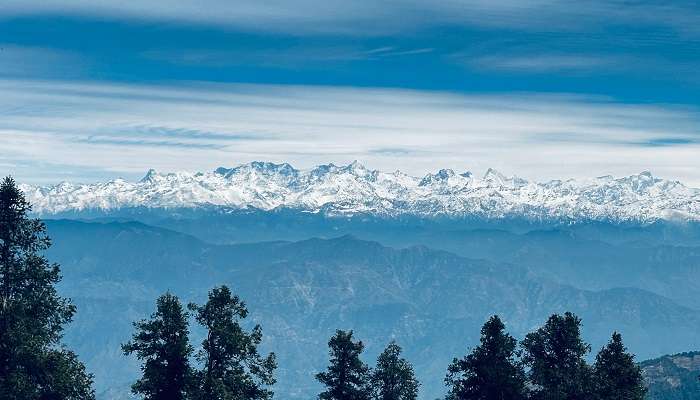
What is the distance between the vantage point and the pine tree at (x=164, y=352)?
55.2 metres

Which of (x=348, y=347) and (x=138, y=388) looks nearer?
(x=138, y=388)

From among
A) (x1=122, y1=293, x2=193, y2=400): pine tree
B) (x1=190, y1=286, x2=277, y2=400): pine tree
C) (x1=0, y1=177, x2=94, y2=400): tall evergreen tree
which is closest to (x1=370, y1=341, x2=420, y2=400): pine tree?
(x1=190, y1=286, x2=277, y2=400): pine tree

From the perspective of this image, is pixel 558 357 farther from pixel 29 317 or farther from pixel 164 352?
pixel 29 317

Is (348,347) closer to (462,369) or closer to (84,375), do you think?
(462,369)

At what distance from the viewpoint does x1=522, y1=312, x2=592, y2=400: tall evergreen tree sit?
61188 mm

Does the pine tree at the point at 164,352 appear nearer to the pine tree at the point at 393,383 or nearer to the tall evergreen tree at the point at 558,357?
the pine tree at the point at 393,383

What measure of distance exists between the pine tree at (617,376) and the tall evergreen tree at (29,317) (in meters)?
30.4

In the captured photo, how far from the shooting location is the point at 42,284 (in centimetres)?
5400

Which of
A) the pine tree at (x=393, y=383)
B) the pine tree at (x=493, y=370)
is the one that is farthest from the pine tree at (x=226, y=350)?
the pine tree at (x=493, y=370)

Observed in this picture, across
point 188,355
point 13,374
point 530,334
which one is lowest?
point 13,374

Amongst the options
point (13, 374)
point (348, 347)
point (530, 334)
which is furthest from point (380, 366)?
point (13, 374)

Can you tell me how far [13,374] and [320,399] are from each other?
22.5m

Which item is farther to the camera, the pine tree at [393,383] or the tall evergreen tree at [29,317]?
the pine tree at [393,383]

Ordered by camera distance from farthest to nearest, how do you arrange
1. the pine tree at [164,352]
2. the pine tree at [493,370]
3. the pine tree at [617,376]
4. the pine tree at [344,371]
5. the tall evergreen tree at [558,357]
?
the pine tree at [344,371], the pine tree at [493,370], the tall evergreen tree at [558,357], the pine tree at [617,376], the pine tree at [164,352]
